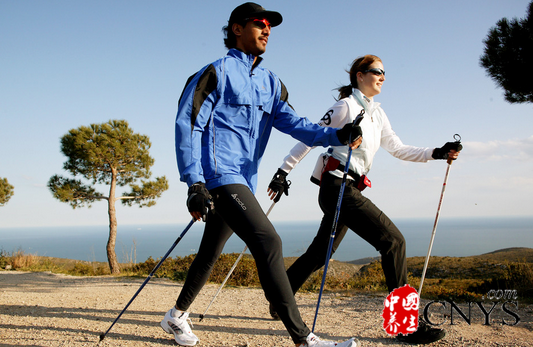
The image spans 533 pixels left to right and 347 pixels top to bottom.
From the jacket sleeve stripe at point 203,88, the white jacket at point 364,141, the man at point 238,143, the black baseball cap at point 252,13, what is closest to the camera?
the man at point 238,143

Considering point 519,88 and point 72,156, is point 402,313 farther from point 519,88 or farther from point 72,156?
point 72,156

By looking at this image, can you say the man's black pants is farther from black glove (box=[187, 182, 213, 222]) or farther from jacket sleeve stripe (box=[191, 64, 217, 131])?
jacket sleeve stripe (box=[191, 64, 217, 131])

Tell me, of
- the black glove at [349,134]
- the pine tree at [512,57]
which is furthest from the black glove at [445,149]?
the pine tree at [512,57]

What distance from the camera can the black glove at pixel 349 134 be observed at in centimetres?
256

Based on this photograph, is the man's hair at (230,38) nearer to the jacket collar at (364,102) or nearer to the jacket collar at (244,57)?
the jacket collar at (244,57)

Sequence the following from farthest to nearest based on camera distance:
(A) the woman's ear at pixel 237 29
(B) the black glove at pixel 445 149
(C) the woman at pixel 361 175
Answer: (B) the black glove at pixel 445 149
(C) the woman at pixel 361 175
(A) the woman's ear at pixel 237 29

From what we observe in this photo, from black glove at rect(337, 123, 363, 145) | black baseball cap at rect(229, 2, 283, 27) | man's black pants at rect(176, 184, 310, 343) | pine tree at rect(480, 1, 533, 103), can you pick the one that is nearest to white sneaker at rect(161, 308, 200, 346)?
man's black pants at rect(176, 184, 310, 343)

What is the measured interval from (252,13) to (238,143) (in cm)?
96

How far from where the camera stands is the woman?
2750mm

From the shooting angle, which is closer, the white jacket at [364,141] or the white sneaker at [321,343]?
the white sneaker at [321,343]

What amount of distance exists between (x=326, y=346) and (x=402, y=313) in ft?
3.44

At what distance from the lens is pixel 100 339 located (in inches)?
108

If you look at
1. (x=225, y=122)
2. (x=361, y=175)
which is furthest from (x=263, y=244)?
(x=361, y=175)

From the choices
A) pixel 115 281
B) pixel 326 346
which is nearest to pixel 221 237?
pixel 326 346
